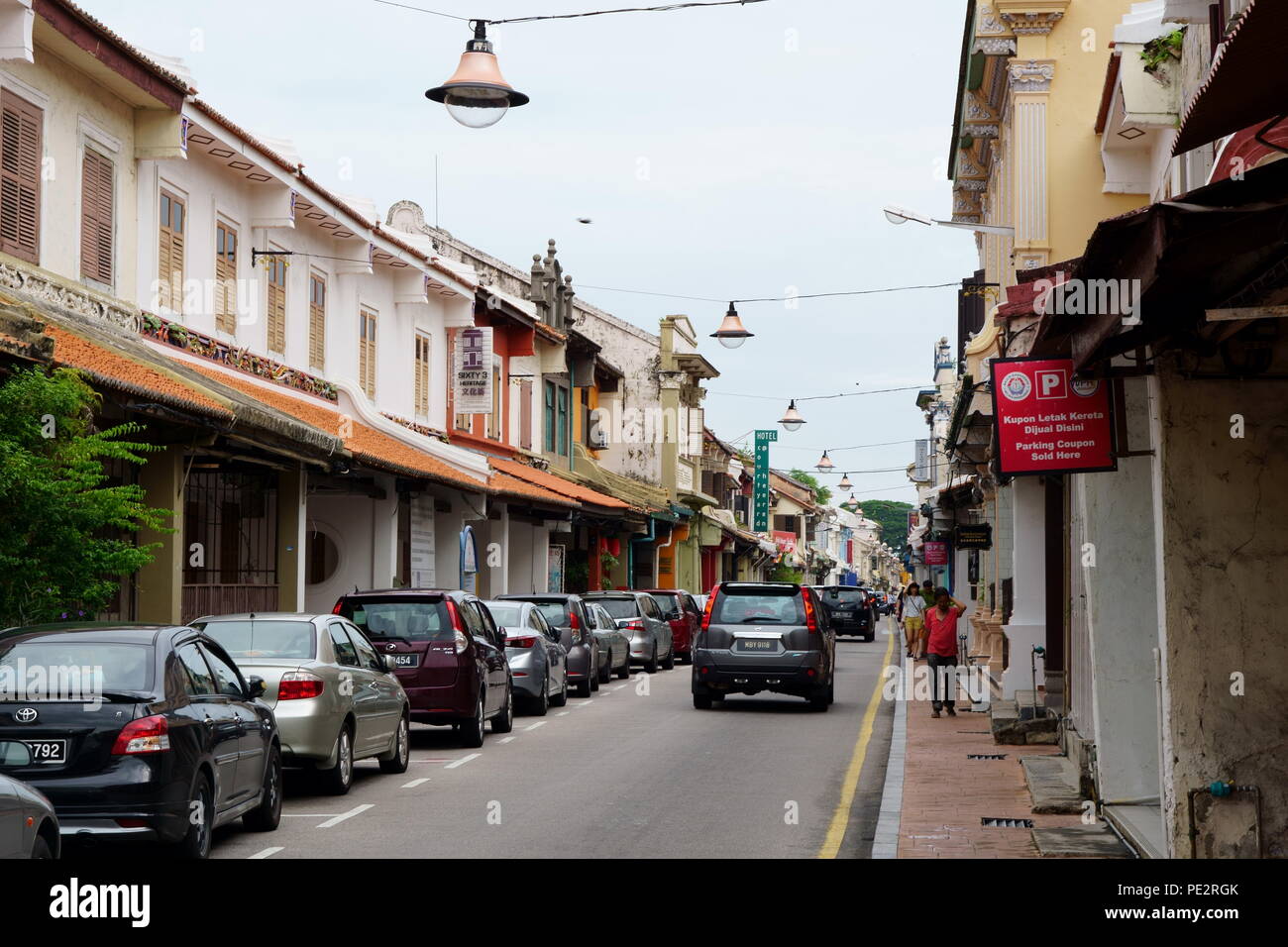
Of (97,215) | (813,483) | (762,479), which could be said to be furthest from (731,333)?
(813,483)

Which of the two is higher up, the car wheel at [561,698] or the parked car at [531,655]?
the parked car at [531,655]

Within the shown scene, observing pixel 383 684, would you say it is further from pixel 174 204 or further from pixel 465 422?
pixel 465 422

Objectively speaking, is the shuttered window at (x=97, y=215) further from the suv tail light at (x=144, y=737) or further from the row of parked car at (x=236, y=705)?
the suv tail light at (x=144, y=737)

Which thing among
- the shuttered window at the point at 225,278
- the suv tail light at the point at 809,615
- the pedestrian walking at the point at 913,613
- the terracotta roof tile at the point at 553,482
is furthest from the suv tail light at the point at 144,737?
the terracotta roof tile at the point at 553,482

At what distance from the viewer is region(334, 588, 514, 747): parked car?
18.1m

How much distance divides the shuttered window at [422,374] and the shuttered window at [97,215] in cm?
1381

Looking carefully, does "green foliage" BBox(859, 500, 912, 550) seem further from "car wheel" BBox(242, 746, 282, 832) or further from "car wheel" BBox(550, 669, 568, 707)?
"car wheel" BBox(242, 746, 282, 832)

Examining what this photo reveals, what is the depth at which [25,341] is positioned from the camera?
1294 centimetres

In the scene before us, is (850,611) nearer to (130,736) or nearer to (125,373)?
(125,373)

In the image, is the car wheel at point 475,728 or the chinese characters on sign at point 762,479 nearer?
the car wheel at point 475,728

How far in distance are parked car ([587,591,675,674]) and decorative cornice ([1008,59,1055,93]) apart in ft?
41.9

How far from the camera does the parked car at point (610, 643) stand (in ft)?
96.6
